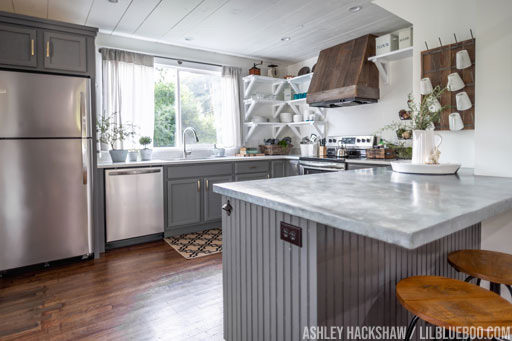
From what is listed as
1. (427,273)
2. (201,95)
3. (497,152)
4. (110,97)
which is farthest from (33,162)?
(497,152)

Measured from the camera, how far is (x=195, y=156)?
4.61 meters

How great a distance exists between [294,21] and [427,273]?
9.78 feet

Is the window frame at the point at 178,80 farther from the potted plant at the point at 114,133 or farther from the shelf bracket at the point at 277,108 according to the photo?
the shelf bracket at the point at 277,108

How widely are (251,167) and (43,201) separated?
8.08 ft

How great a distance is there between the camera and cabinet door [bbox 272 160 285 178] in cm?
464

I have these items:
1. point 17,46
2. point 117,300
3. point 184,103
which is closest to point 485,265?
point 117,300

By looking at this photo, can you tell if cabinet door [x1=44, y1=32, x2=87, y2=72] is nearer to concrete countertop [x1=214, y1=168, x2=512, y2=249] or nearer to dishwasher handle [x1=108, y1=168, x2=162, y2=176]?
dishwasher handle [x1=108, y1=168, x2=162, y2=176]

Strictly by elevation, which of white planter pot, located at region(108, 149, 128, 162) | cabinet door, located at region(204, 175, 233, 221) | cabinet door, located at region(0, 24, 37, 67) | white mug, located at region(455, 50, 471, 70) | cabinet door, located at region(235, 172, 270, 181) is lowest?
cabinet door, located at region(204, 175, 233, 221)

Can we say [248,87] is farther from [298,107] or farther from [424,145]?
[424,145]

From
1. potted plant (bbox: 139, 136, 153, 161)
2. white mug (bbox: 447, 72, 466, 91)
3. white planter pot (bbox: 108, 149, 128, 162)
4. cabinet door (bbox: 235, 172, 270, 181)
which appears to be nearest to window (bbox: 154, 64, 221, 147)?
potted plant (bbox: 139, 136, 153, 161)

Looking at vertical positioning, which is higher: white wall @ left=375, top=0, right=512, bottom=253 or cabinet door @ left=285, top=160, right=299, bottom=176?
white wall @ left=375, top=0, right=512, bottom=253

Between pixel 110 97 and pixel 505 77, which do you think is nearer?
pixel 505 77

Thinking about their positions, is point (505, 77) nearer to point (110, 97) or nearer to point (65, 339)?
point (65, 339)

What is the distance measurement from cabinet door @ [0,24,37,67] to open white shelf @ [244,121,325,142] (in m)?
2.92
